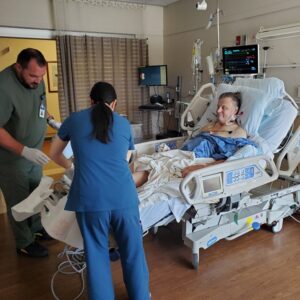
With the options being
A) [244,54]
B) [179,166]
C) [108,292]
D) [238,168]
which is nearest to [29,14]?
[244,54]

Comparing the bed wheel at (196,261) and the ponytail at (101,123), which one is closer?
the ponytail at (101,123)

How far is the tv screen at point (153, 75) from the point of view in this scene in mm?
4836

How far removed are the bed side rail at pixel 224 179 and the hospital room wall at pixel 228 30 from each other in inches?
66.4

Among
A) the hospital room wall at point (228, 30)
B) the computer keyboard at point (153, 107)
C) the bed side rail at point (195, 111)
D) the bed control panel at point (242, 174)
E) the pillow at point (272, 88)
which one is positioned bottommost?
the bed control panel at point (242, 174)

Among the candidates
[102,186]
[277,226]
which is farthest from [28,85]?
[277,226]

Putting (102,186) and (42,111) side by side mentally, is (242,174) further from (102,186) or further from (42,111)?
(42,111)

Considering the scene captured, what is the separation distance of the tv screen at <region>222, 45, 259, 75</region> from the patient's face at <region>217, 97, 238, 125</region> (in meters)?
0.94

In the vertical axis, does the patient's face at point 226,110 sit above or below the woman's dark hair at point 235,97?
below

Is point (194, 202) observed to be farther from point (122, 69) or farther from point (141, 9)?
point (141, 9)

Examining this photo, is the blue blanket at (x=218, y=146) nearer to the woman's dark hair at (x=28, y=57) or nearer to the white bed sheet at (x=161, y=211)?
the white bed sheet at (x=161, y=211)

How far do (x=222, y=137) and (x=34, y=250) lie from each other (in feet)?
5.40

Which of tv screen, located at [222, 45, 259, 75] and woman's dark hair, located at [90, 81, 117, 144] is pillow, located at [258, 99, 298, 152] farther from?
woman's dark hair, located at [90, 81, 117, 144]

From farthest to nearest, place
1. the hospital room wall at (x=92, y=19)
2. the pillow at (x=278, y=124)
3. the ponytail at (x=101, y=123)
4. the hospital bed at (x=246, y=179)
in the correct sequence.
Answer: the hospital room wall at (x=92, y=19)
the pillow at (x=278, y=124)
the hospital bed at (x=246, y=179)
the ponytail at (x=101, y=123)

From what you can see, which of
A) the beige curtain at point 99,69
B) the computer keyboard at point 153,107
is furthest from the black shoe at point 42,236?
the computer keyboard at point 153,107
